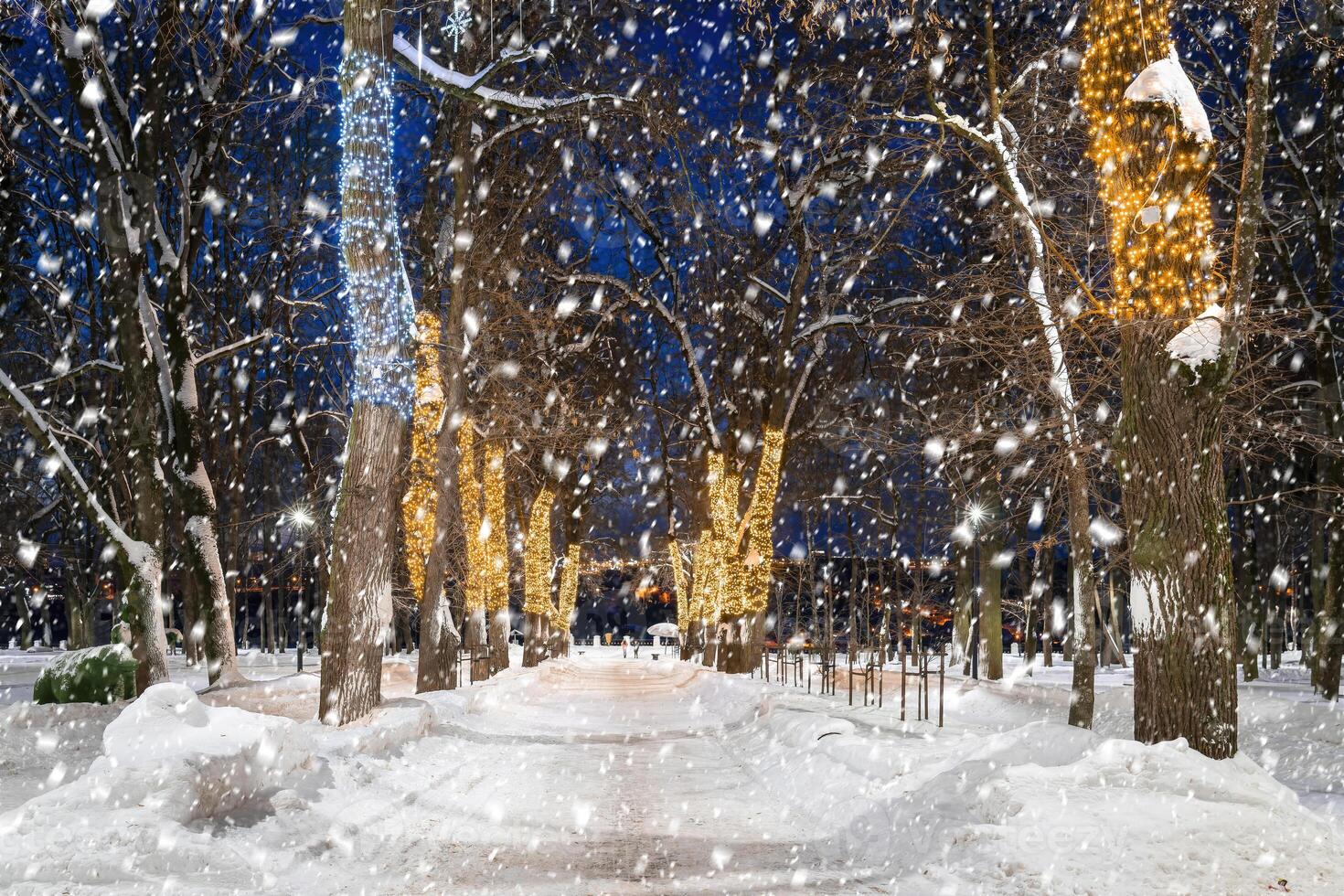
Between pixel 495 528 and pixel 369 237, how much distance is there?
45.7 feet

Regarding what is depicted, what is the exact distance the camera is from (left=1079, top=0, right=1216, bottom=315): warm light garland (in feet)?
26.2

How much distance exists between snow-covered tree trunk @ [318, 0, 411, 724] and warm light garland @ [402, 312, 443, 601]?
11.9 feet

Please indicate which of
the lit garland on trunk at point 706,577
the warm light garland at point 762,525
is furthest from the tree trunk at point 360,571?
the lit garland on trunk at point 706,577

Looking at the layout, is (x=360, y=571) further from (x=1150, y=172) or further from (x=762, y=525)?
(x=762, y=525)

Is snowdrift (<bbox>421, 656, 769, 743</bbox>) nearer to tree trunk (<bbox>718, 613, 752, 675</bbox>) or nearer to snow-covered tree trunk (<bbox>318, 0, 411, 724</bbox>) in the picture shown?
tree trunk (<bbox>718, 613, 752, 675</bbox>)

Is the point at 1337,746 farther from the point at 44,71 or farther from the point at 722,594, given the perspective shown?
Result: the point at 44,71

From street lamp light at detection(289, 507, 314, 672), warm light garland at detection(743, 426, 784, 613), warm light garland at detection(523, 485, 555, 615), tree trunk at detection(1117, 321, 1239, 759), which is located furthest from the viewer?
warm light garland at detection(523, 485, 555, 615)

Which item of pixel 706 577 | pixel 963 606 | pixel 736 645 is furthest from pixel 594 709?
pixel 963 606

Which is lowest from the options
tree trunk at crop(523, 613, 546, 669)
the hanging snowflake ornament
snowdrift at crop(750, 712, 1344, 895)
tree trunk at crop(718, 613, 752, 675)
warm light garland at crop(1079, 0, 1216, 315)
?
tree trunk at crop(523, 613, 546, 669)

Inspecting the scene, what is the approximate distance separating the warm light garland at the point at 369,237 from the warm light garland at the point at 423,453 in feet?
11.8

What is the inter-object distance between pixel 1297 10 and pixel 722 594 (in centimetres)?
1574

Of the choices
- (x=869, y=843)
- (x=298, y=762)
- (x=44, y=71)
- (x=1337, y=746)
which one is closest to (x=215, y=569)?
(x=298, y=762)

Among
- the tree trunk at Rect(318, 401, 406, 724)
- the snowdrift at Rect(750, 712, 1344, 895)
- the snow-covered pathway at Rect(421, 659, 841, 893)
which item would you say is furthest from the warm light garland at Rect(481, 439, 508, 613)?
the snowdrift at Rect(750, 712, 1344, 895)

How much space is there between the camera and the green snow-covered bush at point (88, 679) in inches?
531
